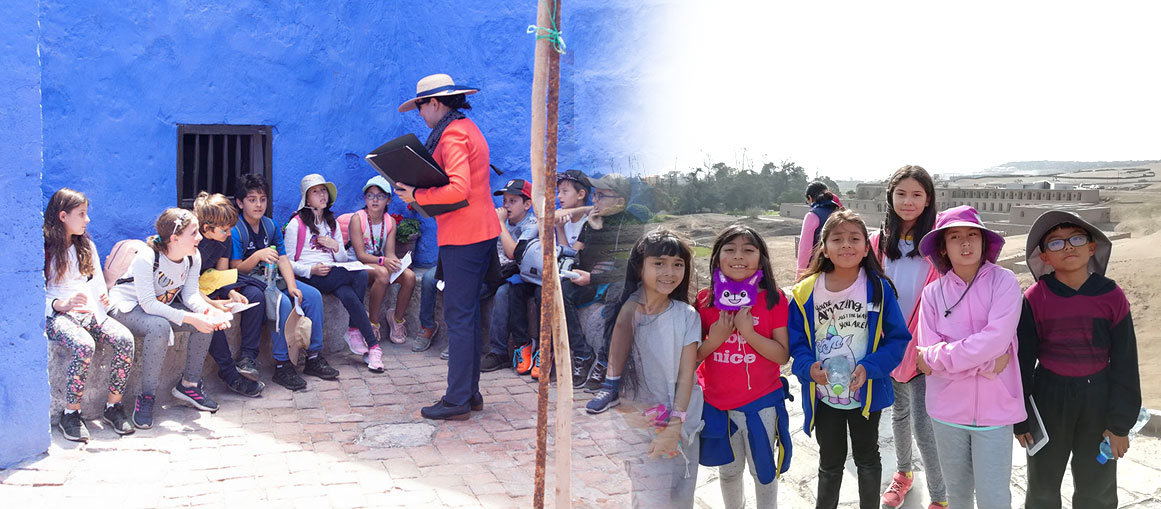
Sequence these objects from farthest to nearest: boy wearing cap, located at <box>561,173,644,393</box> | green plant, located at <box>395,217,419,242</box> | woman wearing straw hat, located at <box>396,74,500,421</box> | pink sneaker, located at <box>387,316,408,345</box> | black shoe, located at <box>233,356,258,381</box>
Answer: green plant, located at <box>395,217,419,242</box>, pink sneaker, located at <box>387,316,408,345</box>, black shoe, located at <box>233,356,258,381</box>, woman wearing straw hat, located at <box>396,74,500,421</box>, boy wearing cap, located at <box>561,173,644,393</box>

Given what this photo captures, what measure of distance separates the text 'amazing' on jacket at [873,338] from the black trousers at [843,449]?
0.07m

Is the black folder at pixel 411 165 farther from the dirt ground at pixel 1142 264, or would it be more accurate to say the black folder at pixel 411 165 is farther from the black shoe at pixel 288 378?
the dirt ground at pixel 1142 264

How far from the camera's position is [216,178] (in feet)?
21.6

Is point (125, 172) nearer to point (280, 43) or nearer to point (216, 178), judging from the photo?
point (216, 178)

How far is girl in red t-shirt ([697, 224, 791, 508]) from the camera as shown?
2.86 metres

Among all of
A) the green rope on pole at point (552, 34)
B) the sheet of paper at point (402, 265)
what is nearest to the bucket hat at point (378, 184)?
the sheet of paper at point (402, 265)

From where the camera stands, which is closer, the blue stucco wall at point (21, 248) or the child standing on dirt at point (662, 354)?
the child standing on dirt at point (662, 354)

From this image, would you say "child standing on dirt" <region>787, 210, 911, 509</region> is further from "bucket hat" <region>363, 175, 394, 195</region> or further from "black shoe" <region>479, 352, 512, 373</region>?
"bucket hat" <region>363, 175, 394, 195</region>

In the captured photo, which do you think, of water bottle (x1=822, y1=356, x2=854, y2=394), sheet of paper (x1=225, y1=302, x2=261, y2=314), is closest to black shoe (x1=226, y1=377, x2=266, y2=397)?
sheet of paper (x1=225, y1=302, x2=261, y2=314)

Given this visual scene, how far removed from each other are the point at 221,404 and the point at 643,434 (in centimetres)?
319

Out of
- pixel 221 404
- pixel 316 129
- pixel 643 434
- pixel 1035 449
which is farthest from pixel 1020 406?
pixel 316 129

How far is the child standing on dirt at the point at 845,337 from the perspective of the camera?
2969 millimetres

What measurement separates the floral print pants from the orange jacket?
1603mm

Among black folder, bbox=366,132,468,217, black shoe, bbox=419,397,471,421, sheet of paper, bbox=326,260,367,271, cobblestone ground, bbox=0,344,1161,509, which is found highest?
black folder, bbox=366,132,468,217
